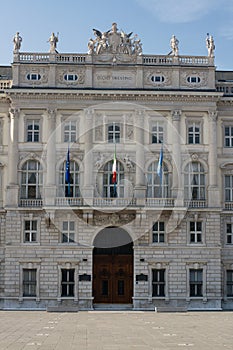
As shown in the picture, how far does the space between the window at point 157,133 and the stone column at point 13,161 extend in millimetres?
10267

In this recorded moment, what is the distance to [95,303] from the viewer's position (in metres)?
47.6

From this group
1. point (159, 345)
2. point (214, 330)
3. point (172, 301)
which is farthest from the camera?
point (172, 301)

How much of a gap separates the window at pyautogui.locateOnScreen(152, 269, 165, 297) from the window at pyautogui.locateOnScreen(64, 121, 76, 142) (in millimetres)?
11589

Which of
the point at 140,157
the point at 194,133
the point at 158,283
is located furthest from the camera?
the point at 194,133

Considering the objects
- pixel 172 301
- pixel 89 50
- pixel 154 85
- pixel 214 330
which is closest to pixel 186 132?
pixel 154 85

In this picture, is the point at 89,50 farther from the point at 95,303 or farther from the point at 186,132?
the point at 95,303

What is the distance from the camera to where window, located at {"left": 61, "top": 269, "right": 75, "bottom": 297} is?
46.8 metres

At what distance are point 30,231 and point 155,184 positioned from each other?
9.94m

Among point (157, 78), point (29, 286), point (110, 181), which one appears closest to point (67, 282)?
point (29, 286)

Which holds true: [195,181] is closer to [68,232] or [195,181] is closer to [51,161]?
[68,232]

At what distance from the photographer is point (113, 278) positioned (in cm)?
4806

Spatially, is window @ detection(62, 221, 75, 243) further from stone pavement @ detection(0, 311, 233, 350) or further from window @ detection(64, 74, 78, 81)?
window @ detection(64, 74, 78, 81)

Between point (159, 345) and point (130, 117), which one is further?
point (130, 117)

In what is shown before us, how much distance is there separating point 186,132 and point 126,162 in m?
5.18
